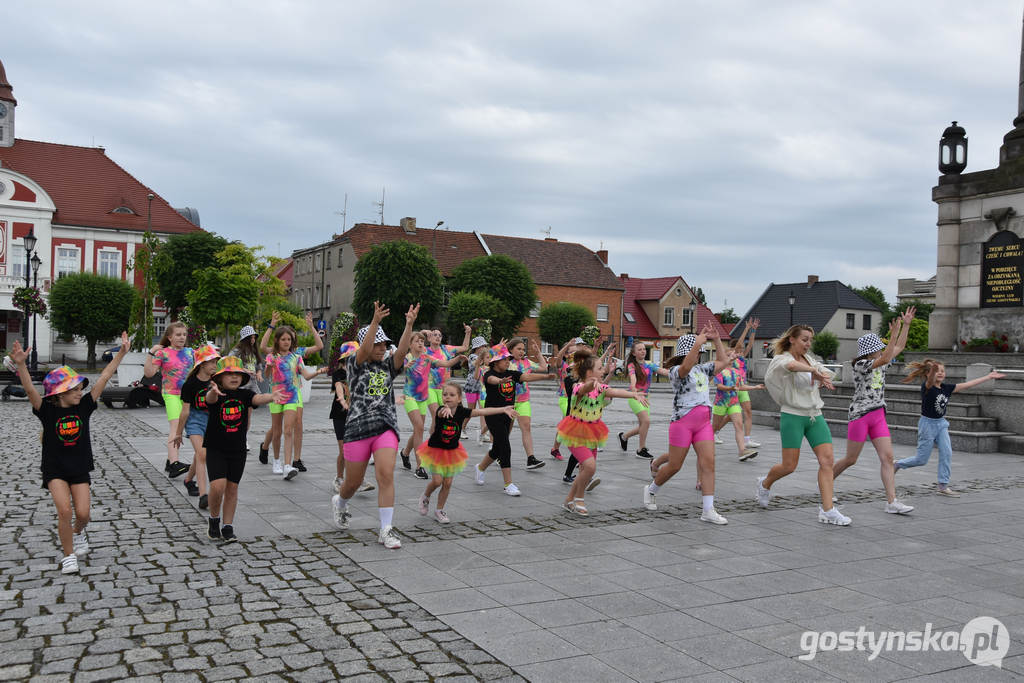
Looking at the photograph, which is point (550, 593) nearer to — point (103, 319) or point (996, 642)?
point (996, 642)

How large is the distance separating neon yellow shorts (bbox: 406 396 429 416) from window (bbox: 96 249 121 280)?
5448cm

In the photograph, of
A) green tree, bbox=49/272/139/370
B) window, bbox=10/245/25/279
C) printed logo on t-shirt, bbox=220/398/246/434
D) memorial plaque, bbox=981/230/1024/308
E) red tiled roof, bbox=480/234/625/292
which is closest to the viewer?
printed logo on t-shirt, bbox=220/398/246/434

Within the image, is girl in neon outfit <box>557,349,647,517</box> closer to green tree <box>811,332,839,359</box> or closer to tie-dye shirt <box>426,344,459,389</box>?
tie-dye shirt <box>426,344,459,389</box>

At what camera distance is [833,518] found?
796 centimetres

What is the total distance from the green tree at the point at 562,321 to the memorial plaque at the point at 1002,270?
4507 centimetres

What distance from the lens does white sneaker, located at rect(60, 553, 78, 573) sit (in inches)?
227

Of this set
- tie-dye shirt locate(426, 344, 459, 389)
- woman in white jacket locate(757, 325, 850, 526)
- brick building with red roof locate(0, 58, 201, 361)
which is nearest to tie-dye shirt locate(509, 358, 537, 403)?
tie-dye shirt locate(426, 344, 459, 389)

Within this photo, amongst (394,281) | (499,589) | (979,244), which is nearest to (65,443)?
(499,589)

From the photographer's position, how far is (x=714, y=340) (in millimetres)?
8234

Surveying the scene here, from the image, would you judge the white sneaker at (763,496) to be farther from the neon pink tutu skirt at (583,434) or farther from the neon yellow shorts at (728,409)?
the neon yellow shorts at (728,409)

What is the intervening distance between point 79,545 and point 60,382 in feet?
4.29

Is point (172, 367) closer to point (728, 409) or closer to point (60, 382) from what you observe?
point (60, 382)

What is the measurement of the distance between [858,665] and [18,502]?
7781 millimetres

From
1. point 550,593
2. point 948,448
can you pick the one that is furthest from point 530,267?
point 550,593
